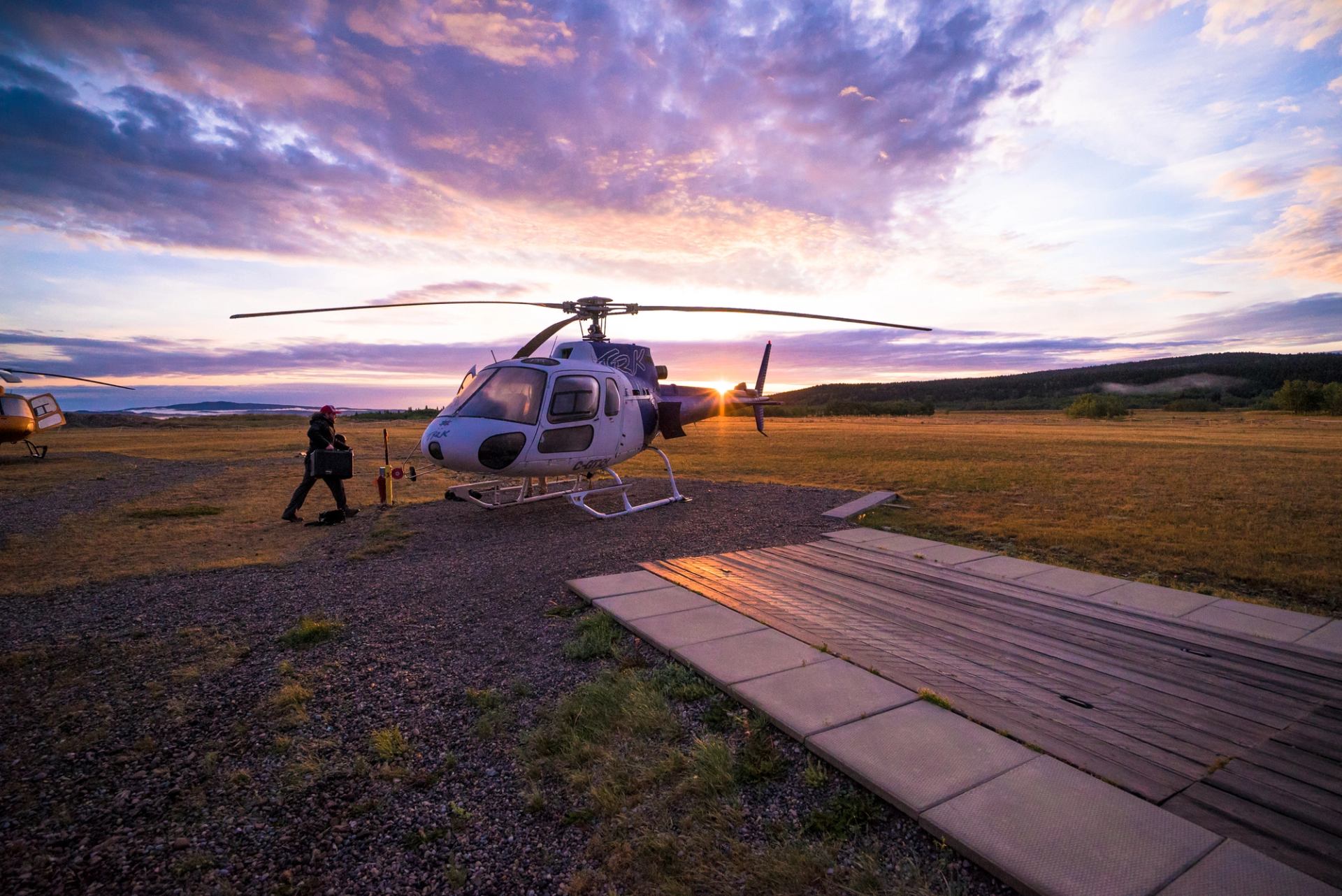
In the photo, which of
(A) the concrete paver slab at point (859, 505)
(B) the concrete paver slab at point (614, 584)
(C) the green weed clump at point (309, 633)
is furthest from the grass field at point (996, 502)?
(B) the concrete paver slab at point (614, 584)

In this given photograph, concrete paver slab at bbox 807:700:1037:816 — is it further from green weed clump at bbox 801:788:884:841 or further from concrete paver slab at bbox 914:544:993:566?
concrete paver slab at bbox 914:544:993:566

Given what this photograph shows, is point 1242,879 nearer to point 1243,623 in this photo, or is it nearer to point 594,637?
point 1243,623

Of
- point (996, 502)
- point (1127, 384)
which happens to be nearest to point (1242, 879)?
point (996, 502)

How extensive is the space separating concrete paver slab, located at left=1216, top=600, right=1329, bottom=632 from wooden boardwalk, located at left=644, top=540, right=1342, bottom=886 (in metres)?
0.86

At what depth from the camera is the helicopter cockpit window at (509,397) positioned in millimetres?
10445

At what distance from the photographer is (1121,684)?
4395 millimetres

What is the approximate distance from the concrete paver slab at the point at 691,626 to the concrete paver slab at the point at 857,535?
3799 mm

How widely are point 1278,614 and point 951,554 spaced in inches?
126

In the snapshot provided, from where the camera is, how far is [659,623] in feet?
18.9

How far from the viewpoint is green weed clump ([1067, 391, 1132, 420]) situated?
57.7m

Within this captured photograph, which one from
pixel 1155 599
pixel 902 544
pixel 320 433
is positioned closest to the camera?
pixel 1155 599

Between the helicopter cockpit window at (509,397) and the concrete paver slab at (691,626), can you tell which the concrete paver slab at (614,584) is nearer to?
the concrete paver slab at (691,626)

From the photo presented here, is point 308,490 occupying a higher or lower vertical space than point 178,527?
higher

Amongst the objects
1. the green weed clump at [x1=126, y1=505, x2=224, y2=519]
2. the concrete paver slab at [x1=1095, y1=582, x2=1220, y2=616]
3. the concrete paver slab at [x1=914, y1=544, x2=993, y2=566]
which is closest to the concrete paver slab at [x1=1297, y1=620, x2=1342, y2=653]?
the concrete paver slab at [x1=1095, y1=582, x2=1220, y2=616]
